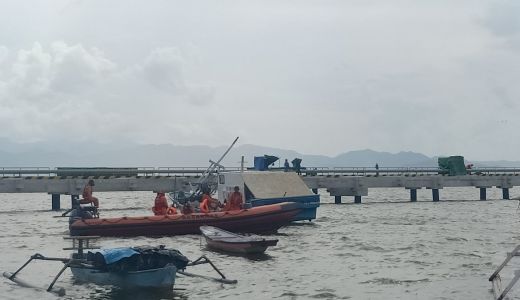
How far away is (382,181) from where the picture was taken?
64500 mm

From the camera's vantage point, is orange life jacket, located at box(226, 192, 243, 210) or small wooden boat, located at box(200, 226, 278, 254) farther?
orange life jacket, located at box(226, 192, 243, 210)

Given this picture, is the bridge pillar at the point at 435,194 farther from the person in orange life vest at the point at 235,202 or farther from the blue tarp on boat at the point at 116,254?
the blue tarp on boat at the point at 116,254

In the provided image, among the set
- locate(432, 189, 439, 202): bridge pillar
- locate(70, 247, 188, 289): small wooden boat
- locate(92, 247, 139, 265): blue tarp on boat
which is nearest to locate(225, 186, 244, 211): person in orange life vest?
locate(70, 247, 188, 289): small wooden boat

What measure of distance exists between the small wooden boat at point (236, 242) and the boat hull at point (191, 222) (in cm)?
283

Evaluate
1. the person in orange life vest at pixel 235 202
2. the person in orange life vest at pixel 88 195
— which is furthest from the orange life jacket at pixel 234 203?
the person in orange life vest at pixel 88 195

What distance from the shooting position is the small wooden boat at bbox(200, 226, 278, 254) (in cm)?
2683

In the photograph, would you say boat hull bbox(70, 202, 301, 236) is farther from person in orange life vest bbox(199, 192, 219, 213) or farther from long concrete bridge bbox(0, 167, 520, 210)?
long concrete bridge bbox(0, 167, 520, 210)

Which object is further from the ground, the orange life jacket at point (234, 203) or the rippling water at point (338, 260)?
the orange life jacket at point (234, 203)

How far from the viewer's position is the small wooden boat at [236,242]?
26.8 meters

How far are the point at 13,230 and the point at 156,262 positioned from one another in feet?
81.6

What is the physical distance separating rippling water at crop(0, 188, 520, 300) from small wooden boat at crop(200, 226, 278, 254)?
39 cm

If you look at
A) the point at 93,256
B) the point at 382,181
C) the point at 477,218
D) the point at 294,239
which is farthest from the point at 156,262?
the point at 382,181

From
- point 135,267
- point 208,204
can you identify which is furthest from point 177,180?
point 135,267

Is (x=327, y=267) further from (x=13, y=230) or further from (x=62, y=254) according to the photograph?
(x=13, y=230)
